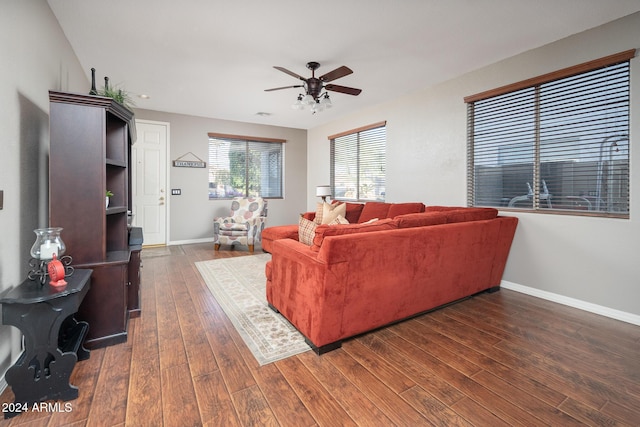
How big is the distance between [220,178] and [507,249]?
5.31m

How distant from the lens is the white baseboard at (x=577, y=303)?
100 inches

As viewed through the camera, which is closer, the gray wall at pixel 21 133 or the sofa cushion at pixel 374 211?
the gray wall at pixel 21 133

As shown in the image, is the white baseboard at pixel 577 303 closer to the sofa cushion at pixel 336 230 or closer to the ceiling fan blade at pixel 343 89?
the sofa cushion at pixel 336 230

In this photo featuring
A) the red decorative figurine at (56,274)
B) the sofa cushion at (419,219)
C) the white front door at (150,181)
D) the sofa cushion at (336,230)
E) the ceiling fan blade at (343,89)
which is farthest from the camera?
the white front door at (150,181)

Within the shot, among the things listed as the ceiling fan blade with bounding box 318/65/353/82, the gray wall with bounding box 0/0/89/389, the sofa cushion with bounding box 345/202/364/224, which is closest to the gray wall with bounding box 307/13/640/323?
the sofa cushion with bounding box 345/202/364/224

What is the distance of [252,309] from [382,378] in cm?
141

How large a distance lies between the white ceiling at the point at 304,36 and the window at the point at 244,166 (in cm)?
207

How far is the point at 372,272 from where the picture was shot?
2.06m

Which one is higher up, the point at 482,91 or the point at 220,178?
the point at 482,91

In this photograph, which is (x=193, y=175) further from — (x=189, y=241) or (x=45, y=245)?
(x=45, y=245)

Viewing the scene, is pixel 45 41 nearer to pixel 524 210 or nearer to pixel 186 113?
pixel 186 113

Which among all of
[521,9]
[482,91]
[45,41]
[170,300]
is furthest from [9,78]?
[482,91]

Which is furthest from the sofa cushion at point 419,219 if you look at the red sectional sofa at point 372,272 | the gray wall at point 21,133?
the gray wall at point 21,133

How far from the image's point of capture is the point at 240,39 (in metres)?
2.91
